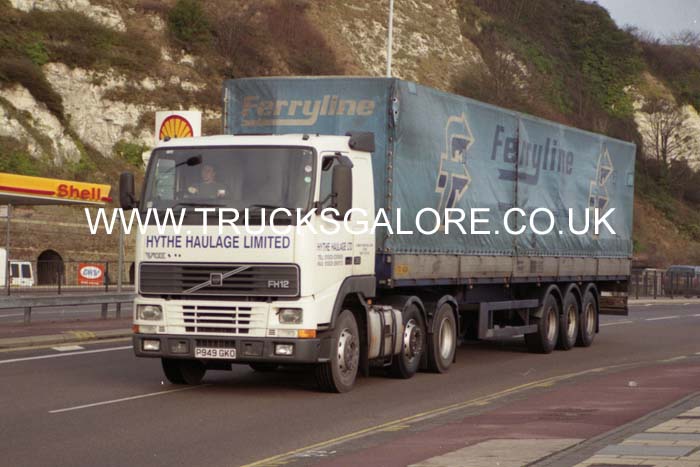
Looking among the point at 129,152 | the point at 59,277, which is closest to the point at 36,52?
the point at 129,152

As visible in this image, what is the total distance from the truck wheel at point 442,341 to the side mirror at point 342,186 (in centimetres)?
367

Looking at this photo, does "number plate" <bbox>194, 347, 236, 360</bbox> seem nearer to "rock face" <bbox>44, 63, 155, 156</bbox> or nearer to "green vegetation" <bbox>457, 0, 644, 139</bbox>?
"rock face" <bbox>44, 63, 155, 156</bbox>

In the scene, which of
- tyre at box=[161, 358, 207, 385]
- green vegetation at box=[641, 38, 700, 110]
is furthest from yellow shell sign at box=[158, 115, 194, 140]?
green vegetation at box=[641, 38, 700, 110]

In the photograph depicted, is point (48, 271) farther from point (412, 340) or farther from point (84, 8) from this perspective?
point (412, 340)

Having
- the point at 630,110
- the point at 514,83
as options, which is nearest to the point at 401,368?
the point at 514,83

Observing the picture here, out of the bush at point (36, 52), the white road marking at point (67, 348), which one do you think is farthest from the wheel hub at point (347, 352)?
the bush at point (36, 52)

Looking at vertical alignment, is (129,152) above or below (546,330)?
above

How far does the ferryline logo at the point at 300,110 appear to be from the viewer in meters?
16.5

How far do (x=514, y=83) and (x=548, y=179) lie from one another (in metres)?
66.5

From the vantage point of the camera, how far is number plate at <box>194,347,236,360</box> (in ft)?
47.2

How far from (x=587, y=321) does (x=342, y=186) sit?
1136 centimetres

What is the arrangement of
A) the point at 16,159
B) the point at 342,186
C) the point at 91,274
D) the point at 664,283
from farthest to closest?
the point at 664,283 < the point at 16,159 < the point at 91,274 < the point at 342,186

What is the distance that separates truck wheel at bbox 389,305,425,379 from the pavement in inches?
7.1

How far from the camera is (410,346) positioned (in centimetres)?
1716
